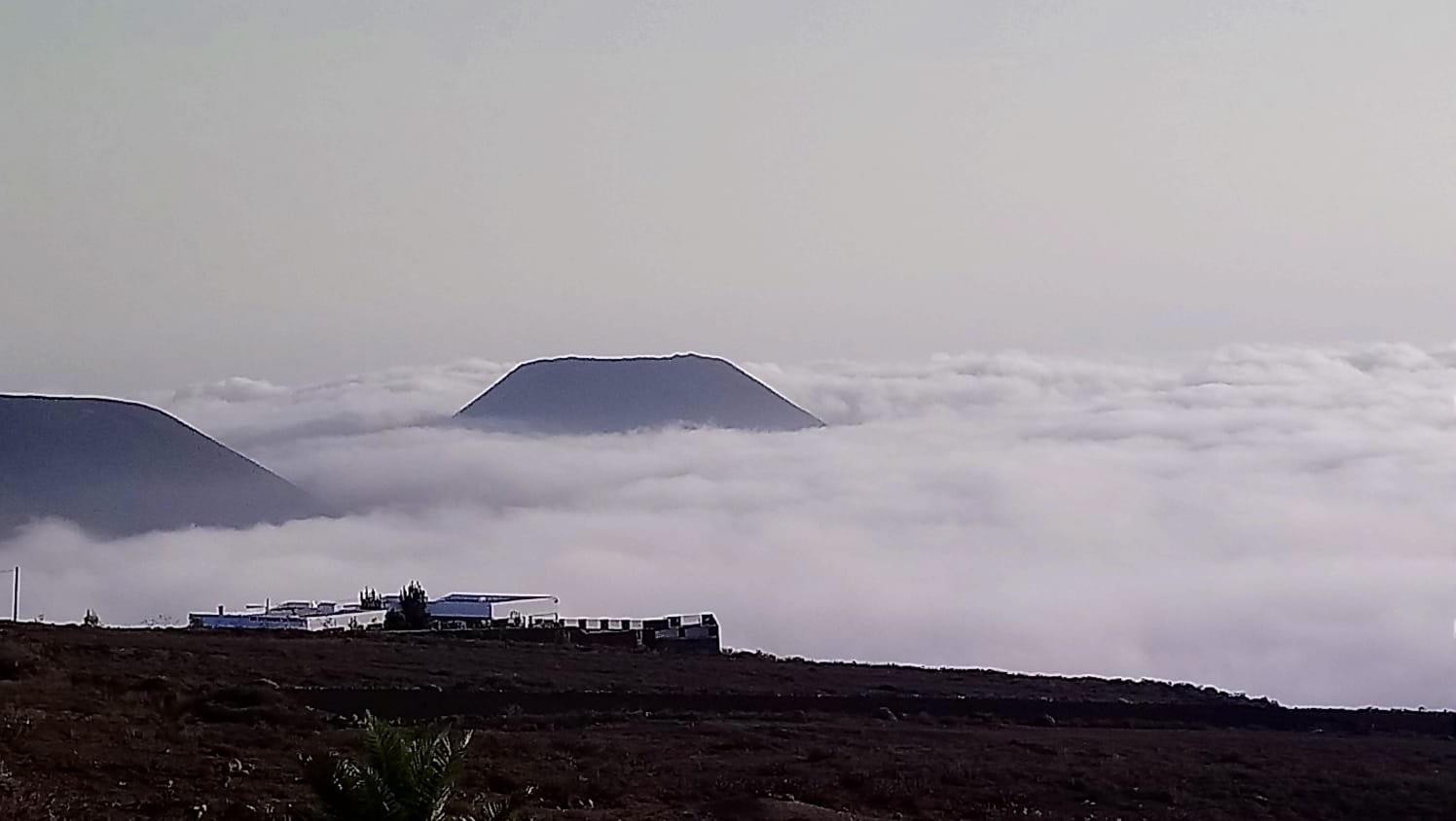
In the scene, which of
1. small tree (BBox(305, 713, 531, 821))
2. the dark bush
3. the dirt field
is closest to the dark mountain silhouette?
the dirt field

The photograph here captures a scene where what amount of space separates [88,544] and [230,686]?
478 ft

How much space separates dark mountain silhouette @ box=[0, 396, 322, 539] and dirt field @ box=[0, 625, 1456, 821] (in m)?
140

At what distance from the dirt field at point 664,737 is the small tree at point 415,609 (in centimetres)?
1468

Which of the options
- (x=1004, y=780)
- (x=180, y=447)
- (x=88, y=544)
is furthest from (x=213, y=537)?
(x=1004, y=780)

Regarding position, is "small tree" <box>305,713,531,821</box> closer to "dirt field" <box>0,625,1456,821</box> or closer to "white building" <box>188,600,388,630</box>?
"dirt field" <box>0,625,1456,821</box>

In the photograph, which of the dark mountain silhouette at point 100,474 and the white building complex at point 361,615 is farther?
the dark mountain silhouette at point 100,474

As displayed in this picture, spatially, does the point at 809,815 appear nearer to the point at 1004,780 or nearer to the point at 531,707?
the point at 1004,780

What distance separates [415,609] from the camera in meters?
61.4

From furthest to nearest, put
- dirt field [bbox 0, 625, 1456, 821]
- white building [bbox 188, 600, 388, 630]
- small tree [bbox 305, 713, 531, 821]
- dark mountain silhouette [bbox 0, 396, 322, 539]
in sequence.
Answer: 1. dark mountain silhouette [bbox 0, 396, 322, 539]
2. white building [bbox 188, 600, 388, 630]
3. dirt field [bbox 0, 625, 1456, 821]
4. small tree [bbox 305, 713, 531, 821]

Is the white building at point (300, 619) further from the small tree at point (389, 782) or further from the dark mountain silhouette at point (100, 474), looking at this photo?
the dark mountain silhouette at point (100, 474)

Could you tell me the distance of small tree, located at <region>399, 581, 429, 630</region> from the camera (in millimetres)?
60500

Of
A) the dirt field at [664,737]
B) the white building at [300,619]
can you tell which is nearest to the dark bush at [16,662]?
the dirt field at [664,737]

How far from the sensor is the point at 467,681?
37.9 metres

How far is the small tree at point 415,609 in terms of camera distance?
2382 inches
